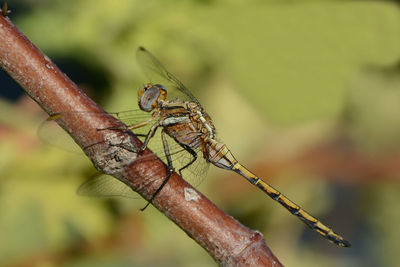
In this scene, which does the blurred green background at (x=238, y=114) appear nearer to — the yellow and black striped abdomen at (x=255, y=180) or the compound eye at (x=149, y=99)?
the yellow and black striped abdomen at (x=255, y=180)

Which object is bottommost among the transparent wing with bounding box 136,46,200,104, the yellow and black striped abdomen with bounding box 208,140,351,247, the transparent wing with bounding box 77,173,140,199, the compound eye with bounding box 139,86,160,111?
the transparent wing with bounding box 77,173,140,199

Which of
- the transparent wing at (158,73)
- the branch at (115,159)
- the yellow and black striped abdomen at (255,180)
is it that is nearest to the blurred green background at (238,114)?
the transparent wing at (158,73)

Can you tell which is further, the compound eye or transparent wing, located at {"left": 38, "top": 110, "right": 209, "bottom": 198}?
the compound eye

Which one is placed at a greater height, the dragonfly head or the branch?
the dragonfly head

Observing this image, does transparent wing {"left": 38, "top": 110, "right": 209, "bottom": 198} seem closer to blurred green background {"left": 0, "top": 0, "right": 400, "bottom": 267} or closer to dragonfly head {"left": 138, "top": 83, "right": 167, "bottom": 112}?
dragonfly head {"left": 138, "top": 83, "right": 167, "bottom": 112}

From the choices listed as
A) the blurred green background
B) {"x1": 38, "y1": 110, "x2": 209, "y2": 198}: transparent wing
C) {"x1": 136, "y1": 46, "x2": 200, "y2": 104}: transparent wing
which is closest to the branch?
{"x1": 38, "y1": 110, "x2": 209, "y2": 198}: transparent wing

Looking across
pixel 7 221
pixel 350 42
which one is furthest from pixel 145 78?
pixel 350 42

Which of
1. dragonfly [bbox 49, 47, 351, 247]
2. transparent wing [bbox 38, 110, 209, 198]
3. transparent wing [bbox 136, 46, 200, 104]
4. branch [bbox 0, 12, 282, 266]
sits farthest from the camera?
transparent wing [bbox 136, 46, 200, 104]
